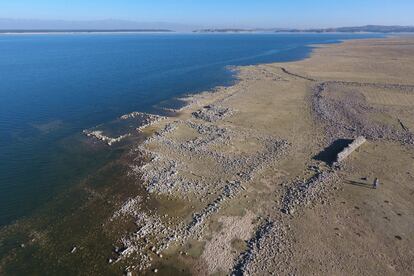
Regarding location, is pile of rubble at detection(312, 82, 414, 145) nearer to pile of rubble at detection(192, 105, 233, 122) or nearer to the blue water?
pile of rubble at detection(192, 105, 233, 122)

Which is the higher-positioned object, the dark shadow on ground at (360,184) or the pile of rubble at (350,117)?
the dark shadow on ground at (360,184)

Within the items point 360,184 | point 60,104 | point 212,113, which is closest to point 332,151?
point 360,184

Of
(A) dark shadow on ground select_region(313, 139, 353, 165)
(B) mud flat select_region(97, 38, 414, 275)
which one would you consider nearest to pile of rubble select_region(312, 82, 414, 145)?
(B) mud flat select_region(97, 38, 414, 275)

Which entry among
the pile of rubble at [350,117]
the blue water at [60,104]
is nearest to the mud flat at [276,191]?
the pile of rubble at [350,117]

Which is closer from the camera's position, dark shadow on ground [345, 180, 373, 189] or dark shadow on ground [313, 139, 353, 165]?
dark shadow on ground [345, 180, 373, 189]

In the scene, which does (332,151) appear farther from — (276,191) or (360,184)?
(276,191)

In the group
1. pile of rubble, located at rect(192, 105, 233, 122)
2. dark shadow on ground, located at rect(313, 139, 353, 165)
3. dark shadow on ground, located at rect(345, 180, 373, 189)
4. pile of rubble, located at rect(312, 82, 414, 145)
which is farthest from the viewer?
pile of rubble, located at rect(192, 105, 233, 122)

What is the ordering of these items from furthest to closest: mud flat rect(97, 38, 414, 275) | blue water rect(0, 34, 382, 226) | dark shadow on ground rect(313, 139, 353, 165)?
dark shadow on ground rect(313, 139, 353, 165), blue water rect(0, 34, 382, 226), mud flat rect(97, 38, 414, 275)

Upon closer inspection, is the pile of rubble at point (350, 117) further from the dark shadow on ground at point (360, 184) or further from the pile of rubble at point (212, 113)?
the pile of rubble at point (212, 113)
